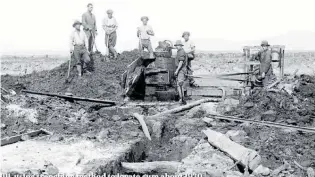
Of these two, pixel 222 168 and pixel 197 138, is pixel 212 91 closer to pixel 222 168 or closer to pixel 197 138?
pixel 197 138

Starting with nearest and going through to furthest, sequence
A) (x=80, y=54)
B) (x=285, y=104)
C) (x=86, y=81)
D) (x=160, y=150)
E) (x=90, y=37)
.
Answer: (x=160, y=150) < (x=285, y=104) < (x=80, y=54) < (x=86, y=81) < (x=90, y=37)

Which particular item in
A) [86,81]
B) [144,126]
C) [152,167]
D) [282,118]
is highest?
[86,81]

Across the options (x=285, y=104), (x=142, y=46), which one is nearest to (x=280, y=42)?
(x=142, y=46)

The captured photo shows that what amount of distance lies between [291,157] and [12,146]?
500cm

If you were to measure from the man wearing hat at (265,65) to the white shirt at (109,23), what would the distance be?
17.9ft

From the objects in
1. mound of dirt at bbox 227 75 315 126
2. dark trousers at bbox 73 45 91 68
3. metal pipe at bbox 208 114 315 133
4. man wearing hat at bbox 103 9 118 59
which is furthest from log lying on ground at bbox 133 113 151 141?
man wearing hat at bbox 103 9 118 59

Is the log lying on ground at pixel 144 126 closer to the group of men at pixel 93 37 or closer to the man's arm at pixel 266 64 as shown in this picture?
the group of men at pixel 93 37

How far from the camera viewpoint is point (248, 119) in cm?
Result: 840

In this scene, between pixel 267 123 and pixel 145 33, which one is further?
pixel 145 33

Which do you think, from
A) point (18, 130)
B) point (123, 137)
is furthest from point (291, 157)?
point (18, 130)

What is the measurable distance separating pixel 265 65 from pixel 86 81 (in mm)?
6088

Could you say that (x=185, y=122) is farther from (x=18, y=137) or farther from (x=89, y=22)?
(x=89, y=22)

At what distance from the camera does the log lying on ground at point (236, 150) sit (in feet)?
18.5

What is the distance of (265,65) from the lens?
10.7 m
